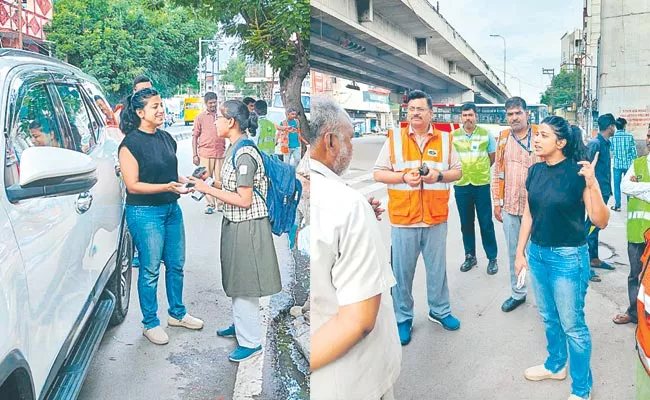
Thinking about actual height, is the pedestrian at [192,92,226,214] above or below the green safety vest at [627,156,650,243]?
above

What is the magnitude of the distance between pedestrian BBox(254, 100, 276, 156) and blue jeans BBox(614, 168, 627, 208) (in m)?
A: 0.67

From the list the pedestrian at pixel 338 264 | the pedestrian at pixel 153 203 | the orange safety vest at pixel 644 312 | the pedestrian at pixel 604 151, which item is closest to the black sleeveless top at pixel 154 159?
the pedestrian at pixel 153 203

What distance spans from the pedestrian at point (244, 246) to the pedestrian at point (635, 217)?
2.30 feet

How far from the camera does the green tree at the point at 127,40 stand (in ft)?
3.54

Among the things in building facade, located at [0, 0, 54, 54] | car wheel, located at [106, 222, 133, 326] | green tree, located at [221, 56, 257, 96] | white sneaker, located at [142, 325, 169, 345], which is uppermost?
building facade, located at [0, 0, 54, 54]

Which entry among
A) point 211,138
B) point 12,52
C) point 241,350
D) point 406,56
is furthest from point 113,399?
point 406,56

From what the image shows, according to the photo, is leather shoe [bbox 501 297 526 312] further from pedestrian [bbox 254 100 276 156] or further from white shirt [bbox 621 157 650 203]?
pedestrian [bbox 254 100 276 156]

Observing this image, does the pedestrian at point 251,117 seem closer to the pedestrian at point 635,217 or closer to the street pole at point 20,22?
the street pole at point 20,22

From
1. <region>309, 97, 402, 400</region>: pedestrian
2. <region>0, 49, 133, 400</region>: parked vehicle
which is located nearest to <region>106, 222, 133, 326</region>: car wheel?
<region>0, 49, 133, 400</region>: parked vehicle

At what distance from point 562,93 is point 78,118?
897 mm

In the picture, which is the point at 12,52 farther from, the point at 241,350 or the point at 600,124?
the point at 600,124

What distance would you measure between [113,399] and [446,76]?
0.86m

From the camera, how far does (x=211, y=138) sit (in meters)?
1.28

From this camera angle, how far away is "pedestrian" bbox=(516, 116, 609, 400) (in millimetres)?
Result: 1173
